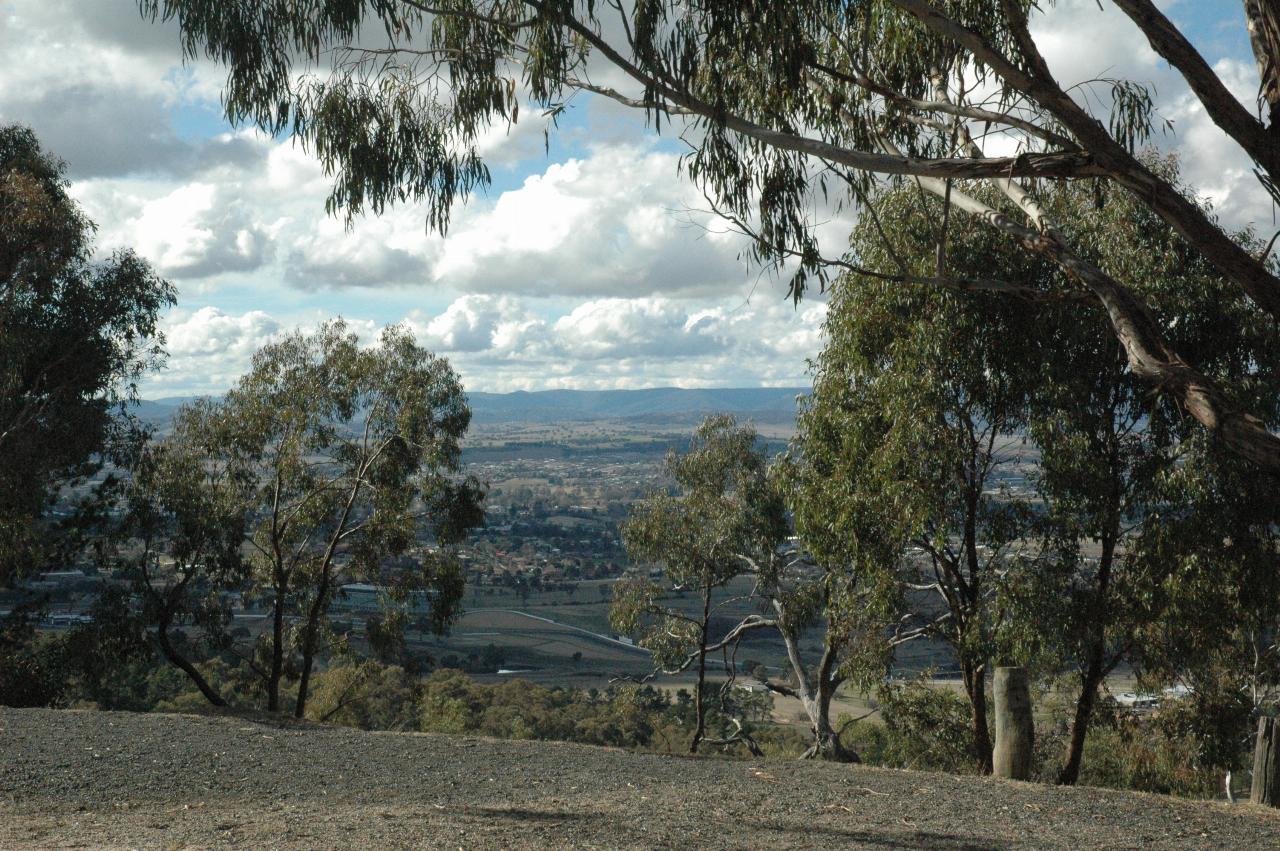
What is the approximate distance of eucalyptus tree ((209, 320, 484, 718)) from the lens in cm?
1409

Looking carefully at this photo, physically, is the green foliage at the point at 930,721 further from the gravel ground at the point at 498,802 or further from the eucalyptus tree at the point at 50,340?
the eucalyptus tree at the point at 50,340

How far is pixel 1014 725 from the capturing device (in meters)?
7.32

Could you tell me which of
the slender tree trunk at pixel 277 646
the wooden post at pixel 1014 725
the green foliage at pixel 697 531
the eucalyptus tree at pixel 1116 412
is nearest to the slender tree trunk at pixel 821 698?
the green foliage at pixel 697 531

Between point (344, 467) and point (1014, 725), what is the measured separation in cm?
978

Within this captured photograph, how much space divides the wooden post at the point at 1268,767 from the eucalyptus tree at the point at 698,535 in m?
8.48

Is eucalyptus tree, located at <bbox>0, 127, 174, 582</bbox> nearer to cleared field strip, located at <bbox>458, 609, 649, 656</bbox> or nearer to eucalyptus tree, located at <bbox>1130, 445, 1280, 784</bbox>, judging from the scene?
eucalyptus tree, located at <bbox>1130, 445, 1280, 784</bbox>

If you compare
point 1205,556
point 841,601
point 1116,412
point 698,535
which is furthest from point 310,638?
point 1205,556

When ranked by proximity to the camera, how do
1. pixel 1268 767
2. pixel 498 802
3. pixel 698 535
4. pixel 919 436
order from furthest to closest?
pixel 698 535
pixel 919 436
pixel 1268 767
pixel 498 802

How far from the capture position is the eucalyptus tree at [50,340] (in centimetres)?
1257

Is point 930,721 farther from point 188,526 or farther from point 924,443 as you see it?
point 188,526

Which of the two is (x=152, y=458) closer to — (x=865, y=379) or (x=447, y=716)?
(x=447, y=716)

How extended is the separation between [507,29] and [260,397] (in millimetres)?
8550

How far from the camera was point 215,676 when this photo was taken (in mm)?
19062

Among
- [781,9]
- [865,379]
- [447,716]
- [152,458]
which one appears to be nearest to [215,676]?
[447,716]
